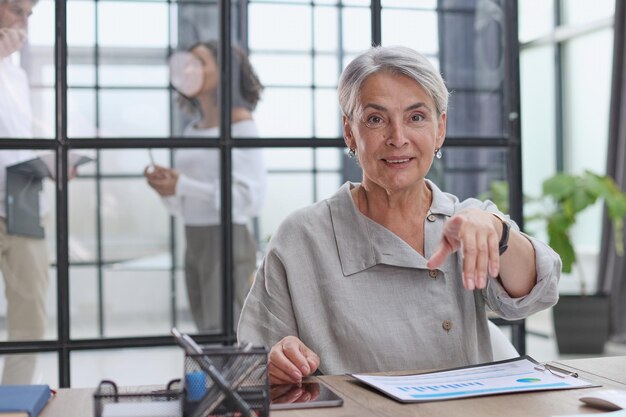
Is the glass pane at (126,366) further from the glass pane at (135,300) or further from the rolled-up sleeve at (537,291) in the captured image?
the rolled-up sleeve at (537,291)

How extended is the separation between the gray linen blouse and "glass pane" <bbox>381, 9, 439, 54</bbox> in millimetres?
1015

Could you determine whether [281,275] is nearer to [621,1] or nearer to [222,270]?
[222,270]

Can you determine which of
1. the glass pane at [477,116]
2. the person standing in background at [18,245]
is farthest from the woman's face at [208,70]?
the glass pane at [477,116]

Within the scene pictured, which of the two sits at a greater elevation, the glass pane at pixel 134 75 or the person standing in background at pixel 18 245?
the glass pane at pixel 134 75

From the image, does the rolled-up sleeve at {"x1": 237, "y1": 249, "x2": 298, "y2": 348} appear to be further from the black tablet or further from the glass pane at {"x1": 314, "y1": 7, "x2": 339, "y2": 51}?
the glass pane at {"x1": 314, "y1": 7, "x2": 339, "y2": 51}

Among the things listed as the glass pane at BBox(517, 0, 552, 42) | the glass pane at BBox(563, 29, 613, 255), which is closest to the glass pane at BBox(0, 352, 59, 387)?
the glass pane at BBox(563, 29, 613, 255)

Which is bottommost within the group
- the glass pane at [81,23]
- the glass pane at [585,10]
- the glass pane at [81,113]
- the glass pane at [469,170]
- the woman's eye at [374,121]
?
the glass pane at [469,170]

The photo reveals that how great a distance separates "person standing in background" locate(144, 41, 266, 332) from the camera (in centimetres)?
254

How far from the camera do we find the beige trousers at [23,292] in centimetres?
243

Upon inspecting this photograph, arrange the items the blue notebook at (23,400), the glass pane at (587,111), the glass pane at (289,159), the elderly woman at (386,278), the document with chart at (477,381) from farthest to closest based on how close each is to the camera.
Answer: the glass pane at (587,111) < the glass pane at (289,159) < the elderly woman at (386,278) < the document with chart at (477,381) < the blue notebook at (23,400)

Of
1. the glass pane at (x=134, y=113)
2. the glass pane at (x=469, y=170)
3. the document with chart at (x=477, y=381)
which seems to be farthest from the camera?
the glass pane at (x=469, y=170)

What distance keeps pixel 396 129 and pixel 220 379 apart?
32.1 inches

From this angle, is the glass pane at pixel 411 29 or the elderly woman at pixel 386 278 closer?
the elderly woman at pixel 386 278

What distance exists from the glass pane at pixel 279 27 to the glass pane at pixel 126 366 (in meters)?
0.95
